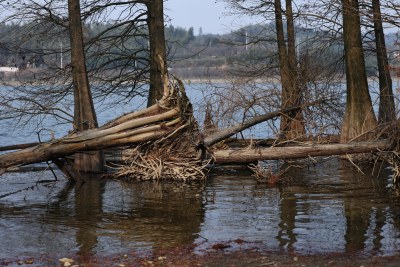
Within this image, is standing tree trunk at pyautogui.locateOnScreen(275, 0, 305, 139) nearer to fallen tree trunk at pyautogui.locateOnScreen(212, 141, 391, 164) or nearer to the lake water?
fallen tree trunk at pyautogui.locateOnScreen(212, 141, 391, 164)

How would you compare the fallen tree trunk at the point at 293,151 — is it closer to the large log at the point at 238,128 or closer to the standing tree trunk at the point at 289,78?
the large log at the point at 238,128

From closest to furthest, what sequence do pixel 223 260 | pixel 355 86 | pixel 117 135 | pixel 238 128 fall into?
1. pixel 223 260
2. pixel 117 135
3. pixel 238 128
4. pixel 355 86

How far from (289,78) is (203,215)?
11.4m

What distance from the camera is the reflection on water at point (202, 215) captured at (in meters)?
11.0

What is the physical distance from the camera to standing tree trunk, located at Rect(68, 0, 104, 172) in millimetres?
19091

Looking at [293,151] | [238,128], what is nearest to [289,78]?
[238,128]

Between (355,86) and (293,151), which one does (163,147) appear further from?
(355,86)

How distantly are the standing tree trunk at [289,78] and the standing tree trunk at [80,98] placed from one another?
16.2 ft

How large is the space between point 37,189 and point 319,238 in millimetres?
8021

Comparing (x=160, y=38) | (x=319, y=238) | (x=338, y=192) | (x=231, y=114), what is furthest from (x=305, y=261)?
(x=160, y=38)

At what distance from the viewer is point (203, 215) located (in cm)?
1351

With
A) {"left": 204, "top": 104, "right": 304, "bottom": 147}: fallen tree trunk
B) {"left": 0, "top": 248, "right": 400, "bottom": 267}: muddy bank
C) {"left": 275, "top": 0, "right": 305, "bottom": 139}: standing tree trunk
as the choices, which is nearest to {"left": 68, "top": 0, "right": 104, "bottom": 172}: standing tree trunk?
{"left": 204, "top": 104, "right": 304, "bottom": 147}: fallen tree trunk

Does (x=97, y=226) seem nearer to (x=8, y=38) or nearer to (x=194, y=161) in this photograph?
(x=194, y=161)

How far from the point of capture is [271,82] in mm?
25297
